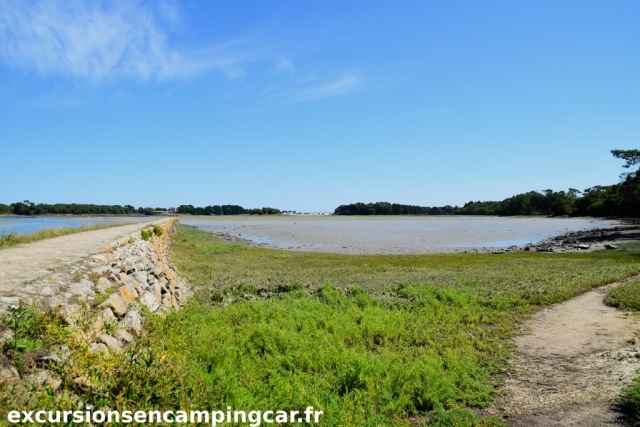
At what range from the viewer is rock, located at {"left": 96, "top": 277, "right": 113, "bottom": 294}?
25.6ft

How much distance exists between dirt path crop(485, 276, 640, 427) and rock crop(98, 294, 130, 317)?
6.36 meters

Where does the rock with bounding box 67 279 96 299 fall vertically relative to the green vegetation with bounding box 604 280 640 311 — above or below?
above

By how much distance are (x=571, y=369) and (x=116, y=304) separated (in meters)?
8.46

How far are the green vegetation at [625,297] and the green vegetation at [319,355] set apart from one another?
121cm

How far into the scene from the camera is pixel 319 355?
25.0 feet

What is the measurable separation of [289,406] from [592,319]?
9514 millimetres

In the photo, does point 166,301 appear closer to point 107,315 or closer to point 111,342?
point 107,315

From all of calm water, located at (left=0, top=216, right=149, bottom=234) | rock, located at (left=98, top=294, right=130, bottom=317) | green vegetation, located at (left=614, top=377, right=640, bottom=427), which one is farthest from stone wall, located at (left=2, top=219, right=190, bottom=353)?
calm water, located at (left=0, top=216, right=149, bottom=234)

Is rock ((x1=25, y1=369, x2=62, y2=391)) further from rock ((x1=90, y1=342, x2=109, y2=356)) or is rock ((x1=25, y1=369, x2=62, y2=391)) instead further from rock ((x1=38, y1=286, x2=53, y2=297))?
rock ((x1=38, y1=286, x2=53, y2=297))

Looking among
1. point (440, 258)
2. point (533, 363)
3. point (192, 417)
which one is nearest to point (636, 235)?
point (440, 258)

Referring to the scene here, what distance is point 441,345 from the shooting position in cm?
870

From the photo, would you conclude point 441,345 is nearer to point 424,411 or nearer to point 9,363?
point 424,411

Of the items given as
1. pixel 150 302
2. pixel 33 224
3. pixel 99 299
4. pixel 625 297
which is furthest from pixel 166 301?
pixel 33 224

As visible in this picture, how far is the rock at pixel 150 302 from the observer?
8.79 metres
